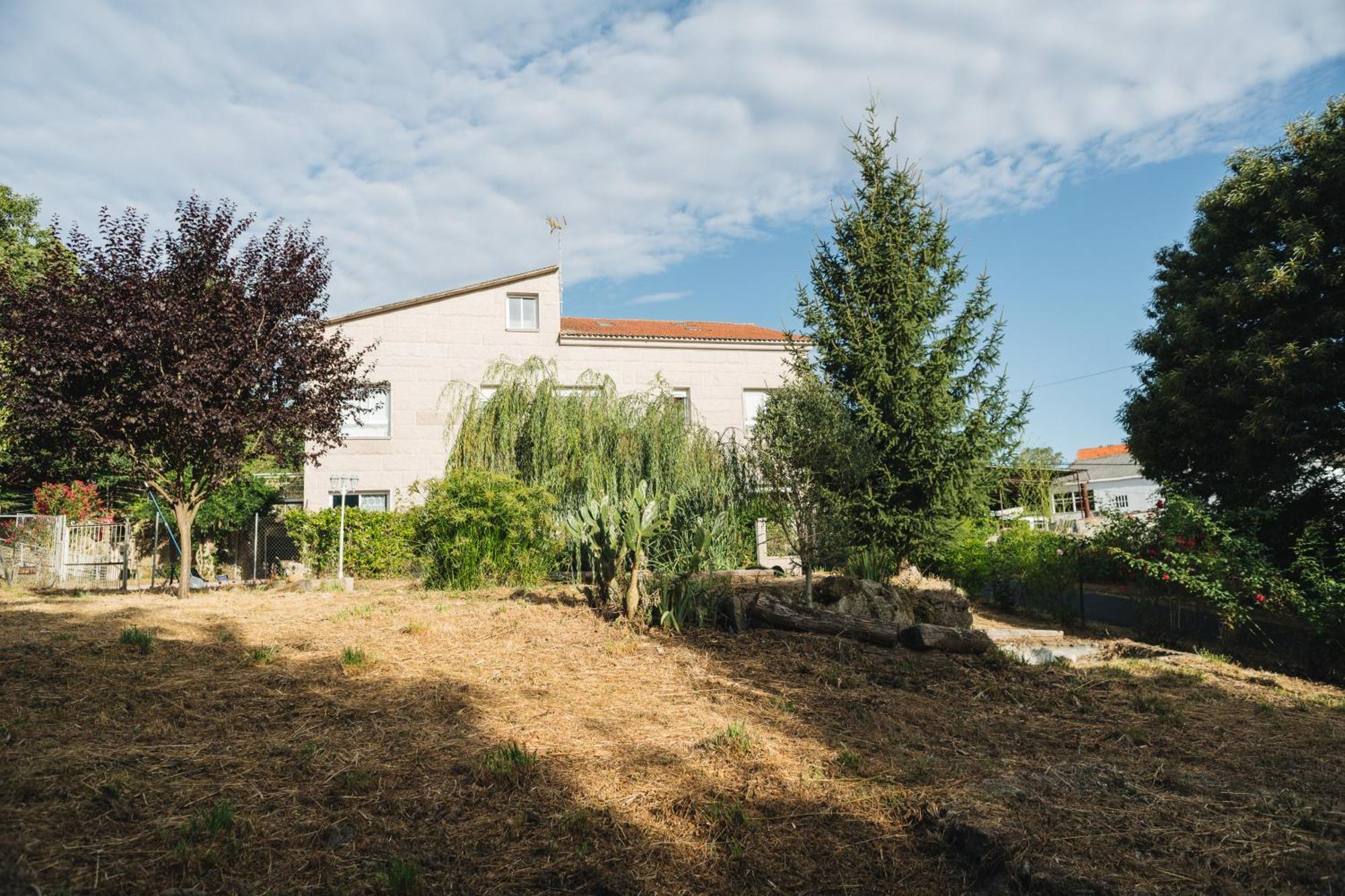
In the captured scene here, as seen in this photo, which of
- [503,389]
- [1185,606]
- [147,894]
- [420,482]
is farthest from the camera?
[420,482]

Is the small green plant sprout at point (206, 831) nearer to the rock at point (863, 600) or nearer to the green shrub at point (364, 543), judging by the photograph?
the rock at point (863, 600)

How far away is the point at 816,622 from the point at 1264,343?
10.1 metres

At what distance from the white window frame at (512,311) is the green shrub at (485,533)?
9.32m

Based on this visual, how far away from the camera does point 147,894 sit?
8.57 feet

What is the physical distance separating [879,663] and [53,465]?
12580 millimetres

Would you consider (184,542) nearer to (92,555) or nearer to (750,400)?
(92,555)

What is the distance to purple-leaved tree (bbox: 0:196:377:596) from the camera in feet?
32.3

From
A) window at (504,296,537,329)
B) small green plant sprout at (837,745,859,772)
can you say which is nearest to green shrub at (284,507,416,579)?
window at (504,296,537,329)

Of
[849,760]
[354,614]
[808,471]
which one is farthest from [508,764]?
[808,471]

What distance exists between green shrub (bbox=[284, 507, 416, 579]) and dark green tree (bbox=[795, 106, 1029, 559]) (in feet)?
34.3

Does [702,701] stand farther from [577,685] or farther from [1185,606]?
[1185,606]

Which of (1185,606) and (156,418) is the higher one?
(156,418)

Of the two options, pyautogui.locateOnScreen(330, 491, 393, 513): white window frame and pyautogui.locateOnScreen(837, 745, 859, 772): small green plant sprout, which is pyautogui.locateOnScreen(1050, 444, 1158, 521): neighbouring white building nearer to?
pyautogui.locateOnScreen(330, 491, 393, 513): white window frame

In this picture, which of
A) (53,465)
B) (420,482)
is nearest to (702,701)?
→ (53,465)
